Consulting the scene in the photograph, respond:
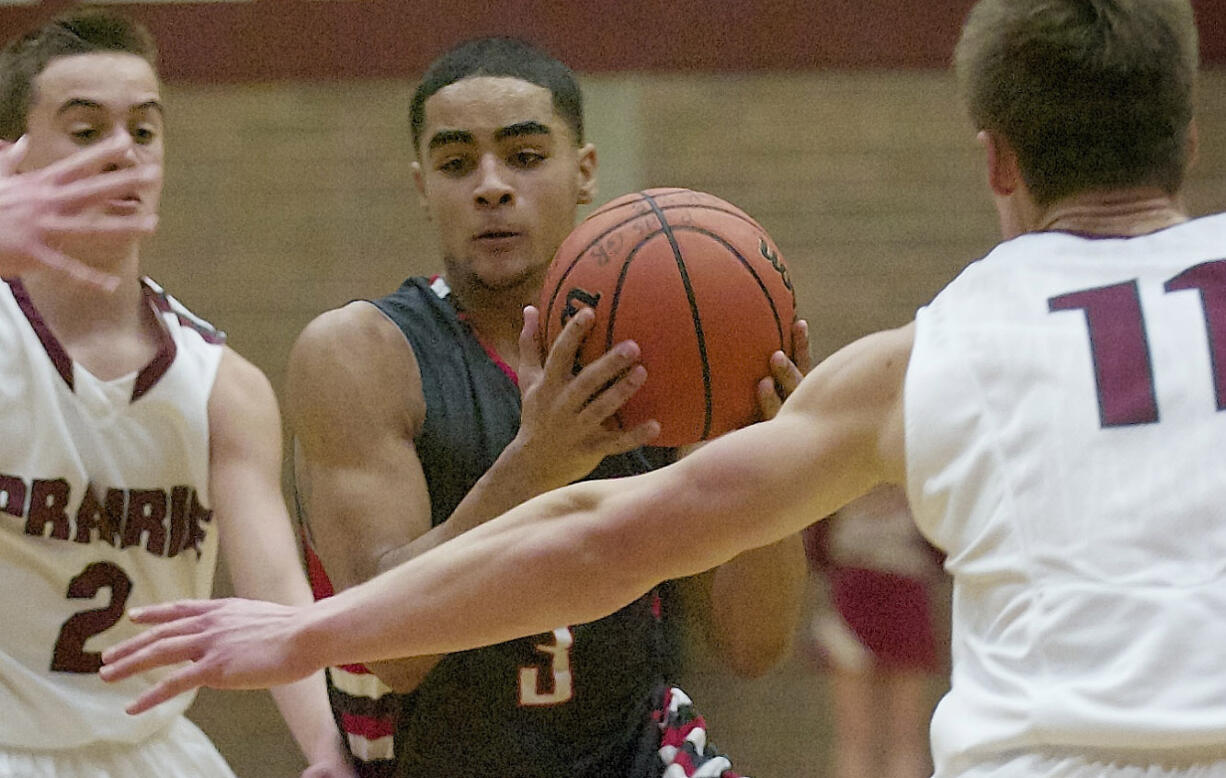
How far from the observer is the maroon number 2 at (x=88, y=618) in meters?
3.40

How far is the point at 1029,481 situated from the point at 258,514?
2.15 metres

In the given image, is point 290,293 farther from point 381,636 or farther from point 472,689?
point 381,636

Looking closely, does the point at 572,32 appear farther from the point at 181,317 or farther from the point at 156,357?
the point at 156,357

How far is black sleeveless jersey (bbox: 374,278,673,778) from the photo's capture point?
3.16 metres

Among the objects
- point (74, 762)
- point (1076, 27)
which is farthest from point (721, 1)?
point (1076, 27)

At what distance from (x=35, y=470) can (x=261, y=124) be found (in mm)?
2997

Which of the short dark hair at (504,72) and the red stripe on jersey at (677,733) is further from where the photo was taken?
the short dark hair at (504,72)

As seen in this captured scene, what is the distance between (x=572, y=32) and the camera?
235 inches

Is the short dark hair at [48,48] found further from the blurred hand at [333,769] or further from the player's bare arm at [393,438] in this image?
the blurred hand at [333,769]

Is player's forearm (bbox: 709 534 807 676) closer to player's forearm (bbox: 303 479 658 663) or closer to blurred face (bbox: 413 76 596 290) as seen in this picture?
blurred face (bbox: 413 76 596 290)

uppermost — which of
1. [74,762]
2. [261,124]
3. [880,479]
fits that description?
[261,124]

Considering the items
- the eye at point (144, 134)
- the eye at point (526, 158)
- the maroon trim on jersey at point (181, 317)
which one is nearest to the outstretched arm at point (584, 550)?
the eye at point (526, 158)

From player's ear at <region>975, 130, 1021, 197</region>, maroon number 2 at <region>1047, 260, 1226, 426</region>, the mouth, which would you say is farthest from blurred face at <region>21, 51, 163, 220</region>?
maroon number 2 at <region>1047, 260, 1226, 426</region>

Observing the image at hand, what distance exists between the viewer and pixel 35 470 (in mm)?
3402
